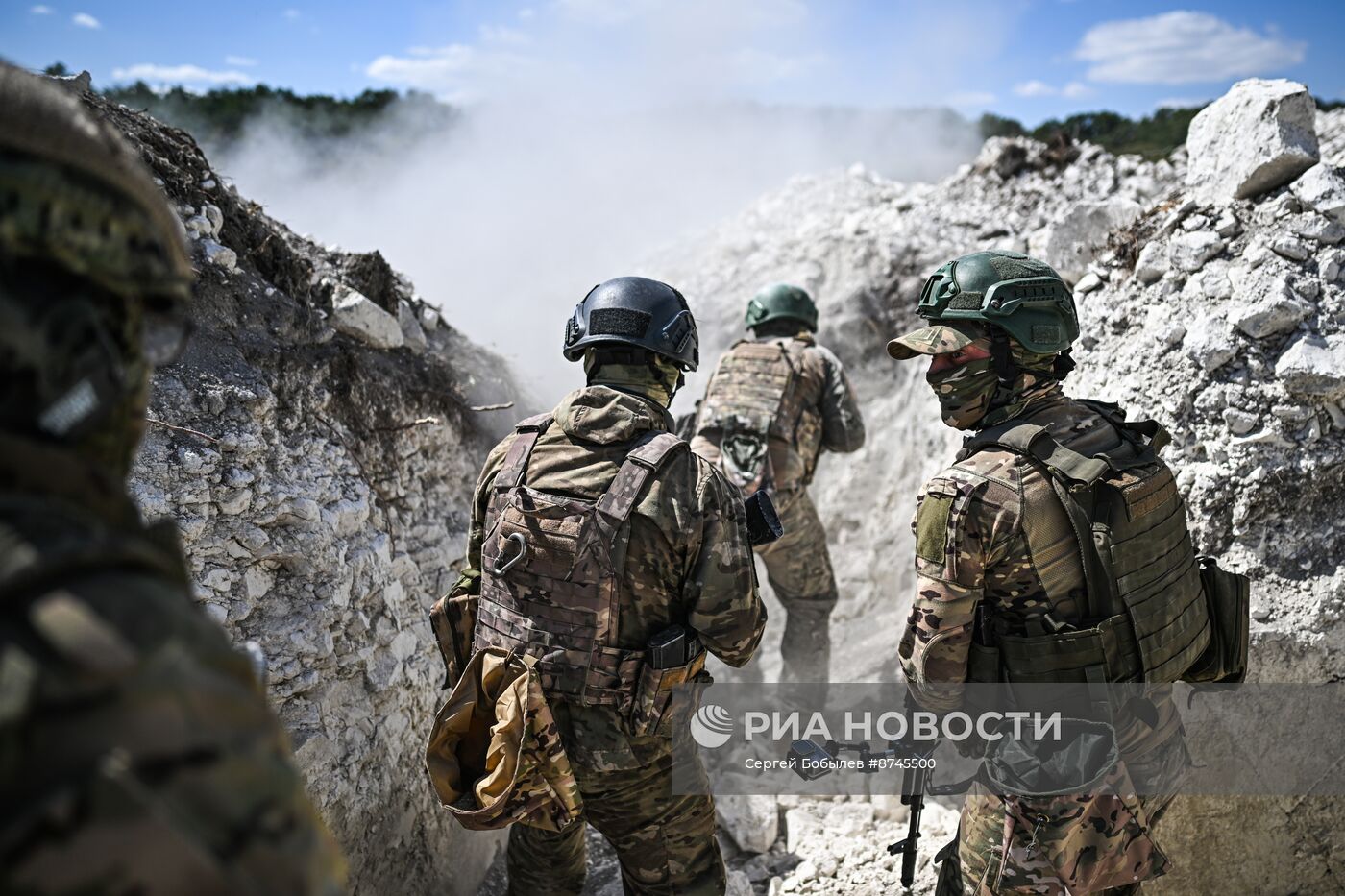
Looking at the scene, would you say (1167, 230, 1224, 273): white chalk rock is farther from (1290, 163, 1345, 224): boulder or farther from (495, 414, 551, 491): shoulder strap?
(495, 414, 551, 491): shoulder strap

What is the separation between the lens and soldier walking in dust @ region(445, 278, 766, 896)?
2.65m

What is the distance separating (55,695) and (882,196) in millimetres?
10162

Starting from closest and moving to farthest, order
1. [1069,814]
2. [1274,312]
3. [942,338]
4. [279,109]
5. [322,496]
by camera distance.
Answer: [1069,814], [942,338], [322,496], [1274,312], [279,109]

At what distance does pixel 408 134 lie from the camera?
15914mm

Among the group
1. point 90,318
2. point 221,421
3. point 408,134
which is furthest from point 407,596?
point 408,134

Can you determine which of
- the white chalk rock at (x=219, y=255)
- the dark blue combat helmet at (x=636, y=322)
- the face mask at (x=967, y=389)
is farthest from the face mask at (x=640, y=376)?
the white chalk rock at (x=219, y=255)

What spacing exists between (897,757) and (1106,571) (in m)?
0.92

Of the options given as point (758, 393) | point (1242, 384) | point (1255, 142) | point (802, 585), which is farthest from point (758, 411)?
point (1255, 142)

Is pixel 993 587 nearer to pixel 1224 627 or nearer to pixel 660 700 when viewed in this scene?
pixel 1224 627

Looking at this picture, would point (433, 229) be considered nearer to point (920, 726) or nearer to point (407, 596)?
point (407, 596)

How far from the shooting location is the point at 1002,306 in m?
2.80

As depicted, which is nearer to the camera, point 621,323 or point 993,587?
point 993,587

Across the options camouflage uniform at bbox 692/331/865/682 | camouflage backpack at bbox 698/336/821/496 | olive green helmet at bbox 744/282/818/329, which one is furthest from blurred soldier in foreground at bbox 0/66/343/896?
olive green helmet at bbox 744/282/818/329

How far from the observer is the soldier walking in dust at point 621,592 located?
8.70 feet
